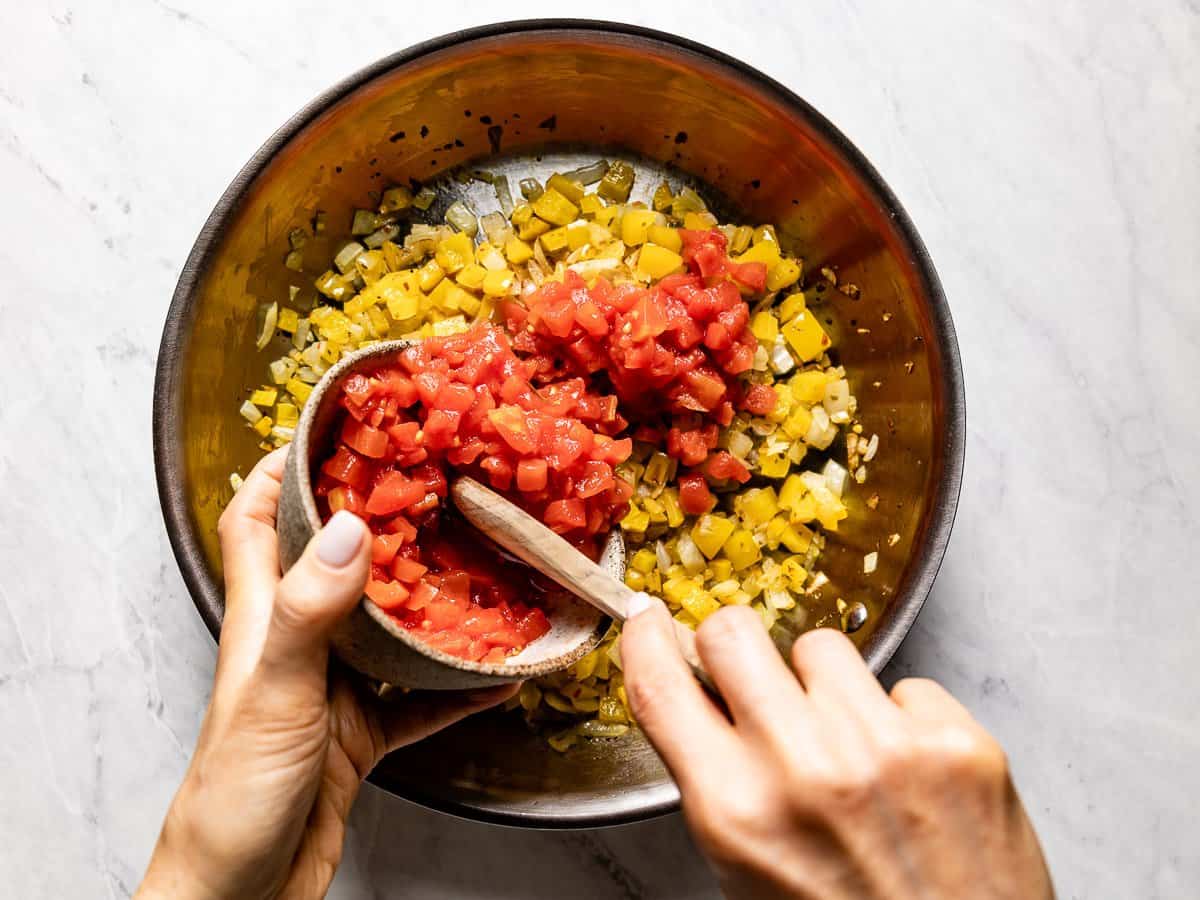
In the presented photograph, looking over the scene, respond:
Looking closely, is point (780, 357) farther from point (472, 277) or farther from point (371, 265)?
point (371, 265)

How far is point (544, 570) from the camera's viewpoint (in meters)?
1.59

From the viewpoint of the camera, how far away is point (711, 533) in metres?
1.92

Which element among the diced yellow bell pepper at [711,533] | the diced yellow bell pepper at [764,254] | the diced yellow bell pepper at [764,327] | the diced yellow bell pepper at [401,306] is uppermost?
the diced yellow bell pepper at [764,254]

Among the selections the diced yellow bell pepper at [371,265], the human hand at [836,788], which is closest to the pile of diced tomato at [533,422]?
the diced yellow bell pepper at [371,265]

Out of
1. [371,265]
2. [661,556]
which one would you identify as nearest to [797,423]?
[661,556]

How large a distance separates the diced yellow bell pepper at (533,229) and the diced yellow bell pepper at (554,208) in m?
0.01

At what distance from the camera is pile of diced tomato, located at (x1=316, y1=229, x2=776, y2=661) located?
1.55 meters

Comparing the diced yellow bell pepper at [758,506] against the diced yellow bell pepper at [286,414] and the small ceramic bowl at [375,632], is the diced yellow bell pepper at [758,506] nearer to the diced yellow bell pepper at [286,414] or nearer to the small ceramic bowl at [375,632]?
the small ceramic bowl at [375,632]

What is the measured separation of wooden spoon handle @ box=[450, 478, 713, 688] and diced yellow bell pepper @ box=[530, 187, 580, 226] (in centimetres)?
68

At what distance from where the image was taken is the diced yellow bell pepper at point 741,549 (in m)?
1.93

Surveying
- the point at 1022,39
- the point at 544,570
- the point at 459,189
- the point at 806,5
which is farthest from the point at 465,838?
the point at 1022,39

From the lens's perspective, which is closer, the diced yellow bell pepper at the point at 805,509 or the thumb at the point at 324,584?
the thumb at the point at 324,584

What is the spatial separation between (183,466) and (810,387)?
1256mm

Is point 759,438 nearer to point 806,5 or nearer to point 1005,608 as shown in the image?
point 1005,608
